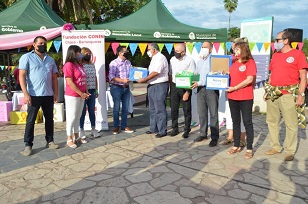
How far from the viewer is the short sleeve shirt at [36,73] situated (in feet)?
13.8

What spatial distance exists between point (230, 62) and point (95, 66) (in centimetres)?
281

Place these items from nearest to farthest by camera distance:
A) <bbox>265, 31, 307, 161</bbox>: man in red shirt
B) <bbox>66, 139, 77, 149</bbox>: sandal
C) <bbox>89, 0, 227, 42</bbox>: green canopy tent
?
<bbox>265, 31, 307, 161</bbox>: man in red shirt → <bbox>66, 139, 77, 149</bbox>: sandal → <bbox>89, 0, 227, 42</bbox>: green canopy tent

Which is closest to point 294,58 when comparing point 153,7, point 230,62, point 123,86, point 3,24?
point 230,62

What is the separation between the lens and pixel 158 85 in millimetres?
5348

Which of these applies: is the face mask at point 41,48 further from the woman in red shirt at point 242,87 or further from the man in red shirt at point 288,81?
the man in red shirt at point 288,81

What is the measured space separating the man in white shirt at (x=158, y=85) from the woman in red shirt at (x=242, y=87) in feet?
4.77

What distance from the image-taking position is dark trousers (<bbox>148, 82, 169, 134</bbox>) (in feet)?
17.6

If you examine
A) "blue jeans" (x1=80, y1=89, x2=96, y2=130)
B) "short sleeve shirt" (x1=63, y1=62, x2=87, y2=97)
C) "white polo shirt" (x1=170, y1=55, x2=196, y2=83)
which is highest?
"white polo shirt" (x1=170, y1=55, x2=196, y2=83)

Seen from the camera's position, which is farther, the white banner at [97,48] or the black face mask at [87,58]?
the white banner at [97,48]

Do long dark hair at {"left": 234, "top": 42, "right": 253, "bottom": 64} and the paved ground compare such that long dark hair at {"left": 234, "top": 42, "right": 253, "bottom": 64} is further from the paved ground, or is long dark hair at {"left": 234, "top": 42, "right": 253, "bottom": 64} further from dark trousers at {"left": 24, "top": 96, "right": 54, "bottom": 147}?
dark trousers at {"left": 24, "top": 96, "right": 54, "bottom": 147}

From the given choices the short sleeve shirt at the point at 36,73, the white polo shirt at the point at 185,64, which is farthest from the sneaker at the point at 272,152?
the short sleeve shirt at the point at 36,73

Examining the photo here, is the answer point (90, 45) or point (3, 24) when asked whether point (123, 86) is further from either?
point (3, 24)

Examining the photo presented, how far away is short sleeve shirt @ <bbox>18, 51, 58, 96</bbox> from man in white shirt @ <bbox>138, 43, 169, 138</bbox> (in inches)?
67.8

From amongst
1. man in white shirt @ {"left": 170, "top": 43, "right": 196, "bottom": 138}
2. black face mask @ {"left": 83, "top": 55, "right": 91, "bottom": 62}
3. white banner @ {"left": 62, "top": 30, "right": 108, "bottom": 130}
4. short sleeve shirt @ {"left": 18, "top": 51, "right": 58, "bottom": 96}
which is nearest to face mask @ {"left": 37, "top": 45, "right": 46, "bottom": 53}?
short sleeve shirt @ {"left": 18, "top": 51, "right": 58, "bottom": 96}
